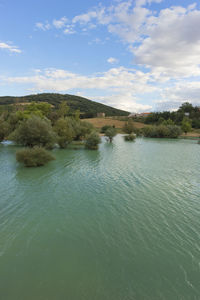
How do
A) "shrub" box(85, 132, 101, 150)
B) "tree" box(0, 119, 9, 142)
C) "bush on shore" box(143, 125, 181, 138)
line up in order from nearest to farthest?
"shrub" box(85, 132, 101, 150) < "tree" box(0, 119, 9, 142) < "bush on shore" box(143, 125, 181, 138)

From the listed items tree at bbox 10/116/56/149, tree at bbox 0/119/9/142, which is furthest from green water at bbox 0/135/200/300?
tree at bbox 0/119/9/142

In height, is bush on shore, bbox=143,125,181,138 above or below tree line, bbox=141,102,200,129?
below

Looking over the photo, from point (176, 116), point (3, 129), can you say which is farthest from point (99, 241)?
point (176, 116)

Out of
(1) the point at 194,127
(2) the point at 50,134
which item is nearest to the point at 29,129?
(2) the point at 50,134

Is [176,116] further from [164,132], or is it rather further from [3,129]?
[3,129]

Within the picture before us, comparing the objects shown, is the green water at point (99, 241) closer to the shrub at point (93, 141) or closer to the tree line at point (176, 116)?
the shrub at point (93, 141)

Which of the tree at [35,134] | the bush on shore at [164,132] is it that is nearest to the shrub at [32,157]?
the tree at [35,134]

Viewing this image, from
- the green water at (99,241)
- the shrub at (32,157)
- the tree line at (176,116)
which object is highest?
the tree line at (176,116)

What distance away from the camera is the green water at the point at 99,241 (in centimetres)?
559

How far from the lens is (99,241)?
7879 mm

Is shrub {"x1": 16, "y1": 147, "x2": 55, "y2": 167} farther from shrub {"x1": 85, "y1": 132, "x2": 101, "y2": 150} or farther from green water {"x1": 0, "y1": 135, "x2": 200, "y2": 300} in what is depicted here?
shrub {"x1": 85, "y1": 132, "x2": 101, "y2": 150}

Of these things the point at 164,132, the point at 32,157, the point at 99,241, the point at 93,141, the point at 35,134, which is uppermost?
the point at 164,132

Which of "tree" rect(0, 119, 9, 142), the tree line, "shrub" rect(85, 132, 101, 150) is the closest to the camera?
"shrub" rect(85, 132, 101, 150)

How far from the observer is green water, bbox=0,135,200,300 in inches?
220
